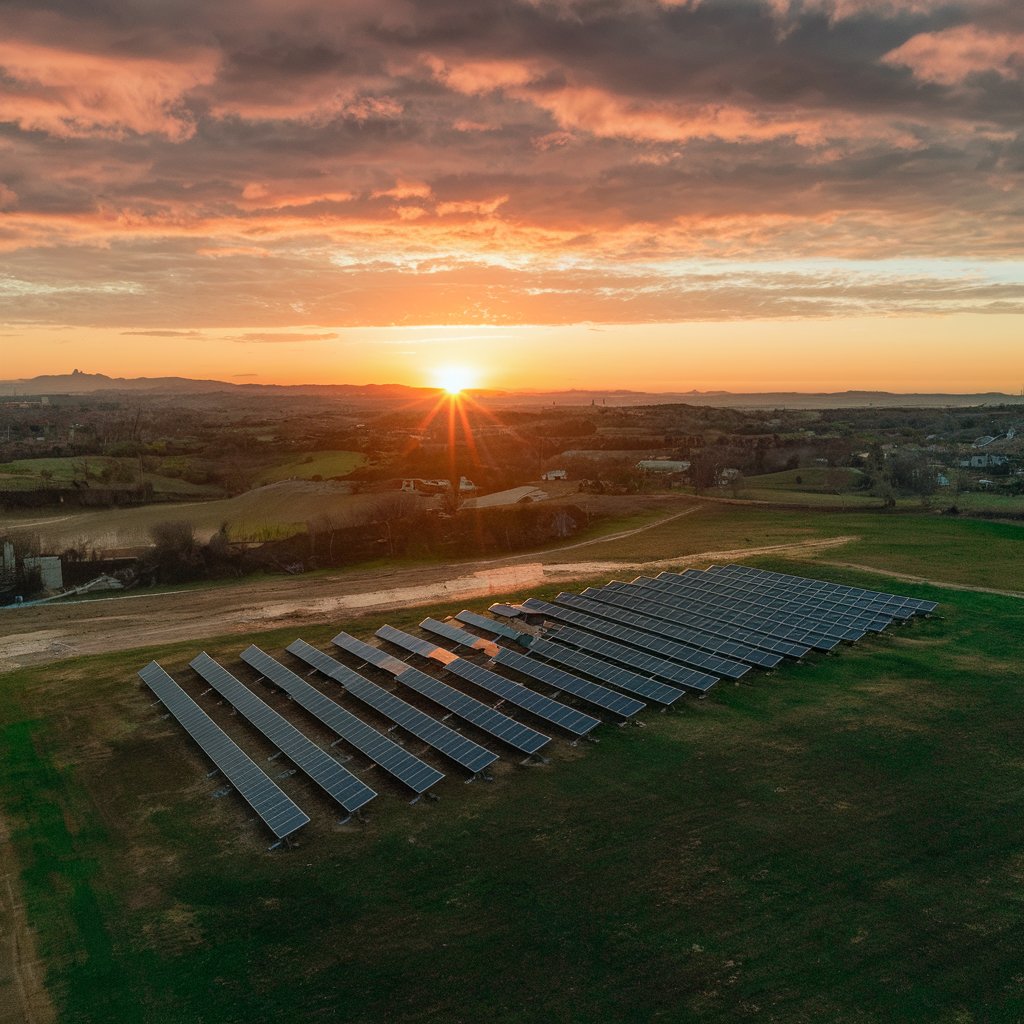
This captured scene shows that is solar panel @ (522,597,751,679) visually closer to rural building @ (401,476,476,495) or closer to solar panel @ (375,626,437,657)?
solar panel @ (375,626,437,657)

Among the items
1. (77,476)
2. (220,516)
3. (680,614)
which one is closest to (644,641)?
(680,614)

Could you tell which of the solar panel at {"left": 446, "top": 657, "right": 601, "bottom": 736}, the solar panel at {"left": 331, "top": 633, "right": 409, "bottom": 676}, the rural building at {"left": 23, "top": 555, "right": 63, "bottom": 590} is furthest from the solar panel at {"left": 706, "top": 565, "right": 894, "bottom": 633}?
the rural building at {"left": 23, "top": 555, "right": 63, "bottom": 590}

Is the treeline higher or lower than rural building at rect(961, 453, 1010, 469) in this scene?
lower

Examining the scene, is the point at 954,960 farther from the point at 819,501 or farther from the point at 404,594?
A: the point at 819,501

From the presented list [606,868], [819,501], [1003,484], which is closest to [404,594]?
[606,868]

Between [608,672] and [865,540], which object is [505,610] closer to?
[608,672]

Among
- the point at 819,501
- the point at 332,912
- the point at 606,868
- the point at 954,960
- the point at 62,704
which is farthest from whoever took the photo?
the point at 819,501

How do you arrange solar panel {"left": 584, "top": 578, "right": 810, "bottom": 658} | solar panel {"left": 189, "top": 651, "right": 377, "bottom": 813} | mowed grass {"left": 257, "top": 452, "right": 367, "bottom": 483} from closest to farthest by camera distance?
solar panel {"left": 189, "top": 651, "right": 377, "bottom": 813} < solar panel {"left": 584, "top": 578, "right": 810, "bottom": 658} < mowed grass {"left": 257, "top": 452, "right": 367, "bottom": 483}

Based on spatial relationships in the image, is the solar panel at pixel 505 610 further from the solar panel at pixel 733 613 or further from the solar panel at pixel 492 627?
the solar panel at pixel 733 613
